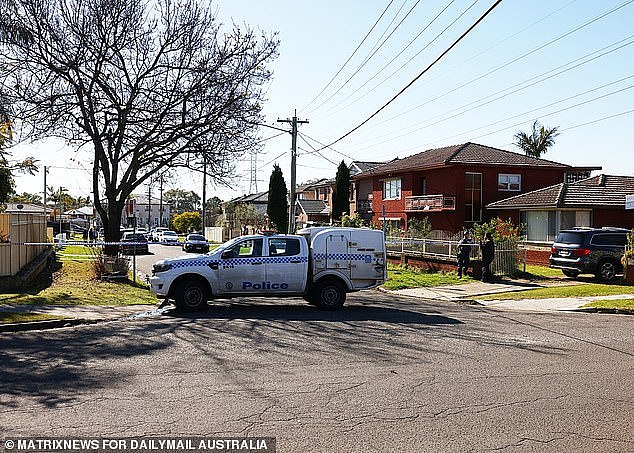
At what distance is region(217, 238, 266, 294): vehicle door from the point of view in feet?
53.6

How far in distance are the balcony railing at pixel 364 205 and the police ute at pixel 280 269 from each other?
37473 millimetres

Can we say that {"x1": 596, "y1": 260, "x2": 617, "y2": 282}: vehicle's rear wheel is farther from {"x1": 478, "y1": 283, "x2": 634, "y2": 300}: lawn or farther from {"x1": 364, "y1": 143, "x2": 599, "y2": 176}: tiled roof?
{"x1": 364, "y1": 143, "x2": 599, "y2": 176}: tiled roof

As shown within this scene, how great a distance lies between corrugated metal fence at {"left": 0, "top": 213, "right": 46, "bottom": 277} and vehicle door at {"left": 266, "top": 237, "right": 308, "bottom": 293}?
793 cm

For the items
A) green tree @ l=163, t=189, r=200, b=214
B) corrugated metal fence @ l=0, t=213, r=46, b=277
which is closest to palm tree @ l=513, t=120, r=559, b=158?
corrugated metal fence @ l=0, t=213, r=46, b=277

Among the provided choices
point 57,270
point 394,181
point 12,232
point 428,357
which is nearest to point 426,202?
point 394,181

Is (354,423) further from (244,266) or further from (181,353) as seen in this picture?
(244,266)

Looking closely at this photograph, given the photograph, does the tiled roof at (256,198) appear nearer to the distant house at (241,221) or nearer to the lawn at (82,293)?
the distant house at (241,221)

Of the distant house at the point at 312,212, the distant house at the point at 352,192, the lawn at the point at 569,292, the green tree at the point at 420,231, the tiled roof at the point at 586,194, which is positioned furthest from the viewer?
the distant house at the point at 312,212

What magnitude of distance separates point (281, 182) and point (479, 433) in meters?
56.4

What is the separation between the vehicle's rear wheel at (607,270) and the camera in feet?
78.1

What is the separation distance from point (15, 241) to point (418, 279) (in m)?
14.2

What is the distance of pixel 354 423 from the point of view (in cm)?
703

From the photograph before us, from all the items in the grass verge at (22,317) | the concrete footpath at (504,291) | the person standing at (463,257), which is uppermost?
the person standing at (463,257)

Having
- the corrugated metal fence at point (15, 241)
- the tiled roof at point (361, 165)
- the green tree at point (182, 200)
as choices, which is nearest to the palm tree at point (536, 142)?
the tiled roof at point (361, 165)
